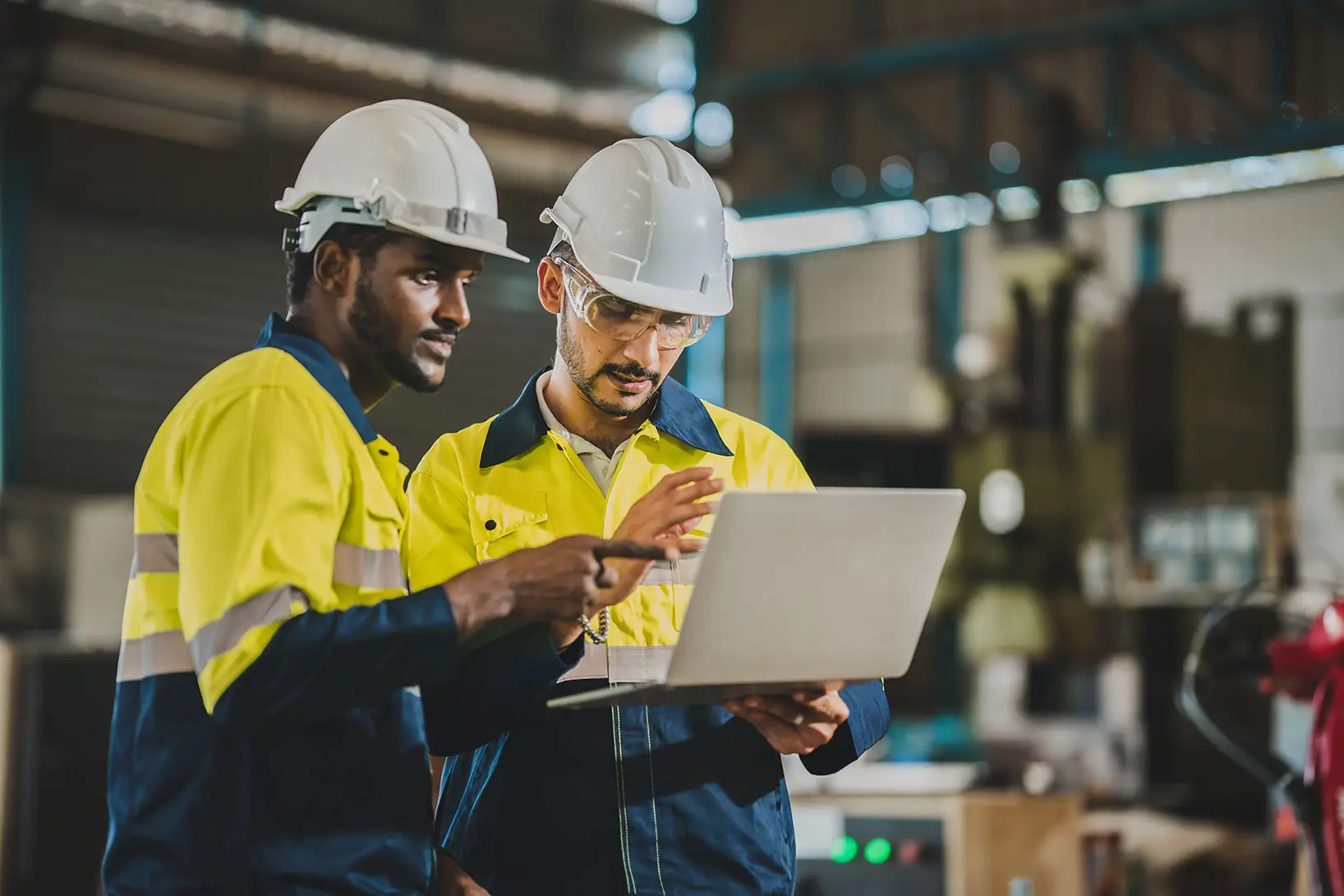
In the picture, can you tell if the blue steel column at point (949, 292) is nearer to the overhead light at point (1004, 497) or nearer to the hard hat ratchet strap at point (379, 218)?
the overhead light at point (1004, 497)

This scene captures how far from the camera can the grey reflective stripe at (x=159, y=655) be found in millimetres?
1719

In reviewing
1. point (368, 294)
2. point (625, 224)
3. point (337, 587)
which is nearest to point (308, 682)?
point (337, 587)

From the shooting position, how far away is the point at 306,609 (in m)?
1.63

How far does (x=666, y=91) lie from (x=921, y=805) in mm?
2550

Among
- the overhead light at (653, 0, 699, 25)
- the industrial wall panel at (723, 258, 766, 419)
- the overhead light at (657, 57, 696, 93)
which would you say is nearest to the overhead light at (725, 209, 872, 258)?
the industrial wall panel at (723, 258, 766, 419)

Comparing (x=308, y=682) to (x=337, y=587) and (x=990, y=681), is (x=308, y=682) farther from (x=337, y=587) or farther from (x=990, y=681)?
(x=990, y=681)

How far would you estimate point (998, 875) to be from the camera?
4.04 metres

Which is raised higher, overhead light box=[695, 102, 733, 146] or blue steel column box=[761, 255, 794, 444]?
blue steel column box=[761, 255, 794, 444]

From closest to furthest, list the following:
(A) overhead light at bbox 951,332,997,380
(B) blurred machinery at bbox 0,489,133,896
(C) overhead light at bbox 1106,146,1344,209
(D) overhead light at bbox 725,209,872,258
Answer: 1. (B) blurred machinery at bbox 0,489,133,896
2. (A) overhead light at bbox 951,332,997,380
3. (C) overhead light at bbox 1106,146,1344,209
4. (D) overhead light at bbox 725,209,872,258

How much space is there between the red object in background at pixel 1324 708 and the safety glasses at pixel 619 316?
2.11 meters

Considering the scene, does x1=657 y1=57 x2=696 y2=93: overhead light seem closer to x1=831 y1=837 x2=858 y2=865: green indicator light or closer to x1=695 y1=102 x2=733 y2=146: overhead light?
x1=695 y1=102 x2=733 y2=146: overhead light

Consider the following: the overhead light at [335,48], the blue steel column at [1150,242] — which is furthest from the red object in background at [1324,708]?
the blue steel column at [1150,242]

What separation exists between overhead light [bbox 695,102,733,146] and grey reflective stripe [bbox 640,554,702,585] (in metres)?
3.02

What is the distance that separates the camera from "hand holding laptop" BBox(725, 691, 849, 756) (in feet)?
6.64
